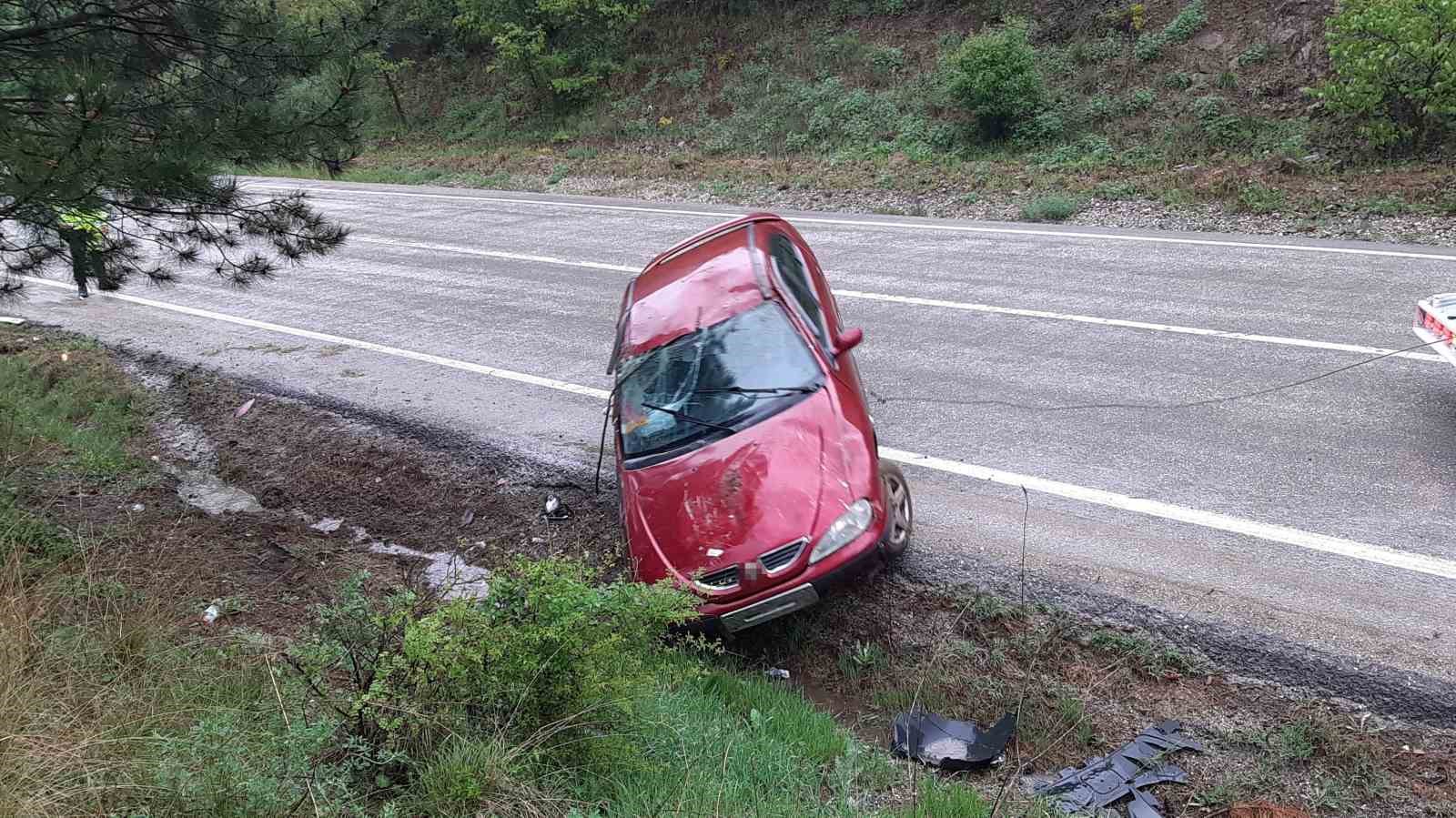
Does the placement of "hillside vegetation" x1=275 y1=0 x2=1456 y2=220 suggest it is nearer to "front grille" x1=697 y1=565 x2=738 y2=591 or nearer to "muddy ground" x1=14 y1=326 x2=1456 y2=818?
"muddy ground" x1=14 y1=326 x2=1456 y2=818

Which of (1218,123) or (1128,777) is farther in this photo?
(1218,123)

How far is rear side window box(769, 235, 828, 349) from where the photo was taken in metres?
6.41

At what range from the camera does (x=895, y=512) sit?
18.4ft

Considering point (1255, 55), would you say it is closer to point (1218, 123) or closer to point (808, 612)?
point (1218, 123)

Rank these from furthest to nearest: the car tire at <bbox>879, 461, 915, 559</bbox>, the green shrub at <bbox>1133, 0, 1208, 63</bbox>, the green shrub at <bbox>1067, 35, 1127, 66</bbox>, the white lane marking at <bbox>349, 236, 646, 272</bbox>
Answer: the green shrub at <bbox>1067, 35, 1127, 66</bbox> → the green shrub at <bbox>1133, 0, 1208, 63</bbox> → the white lane marking at <bbox>349, 236, 646, 272</bbox> → the car tire at <bbox>879, 461, 915, 559</bbox>

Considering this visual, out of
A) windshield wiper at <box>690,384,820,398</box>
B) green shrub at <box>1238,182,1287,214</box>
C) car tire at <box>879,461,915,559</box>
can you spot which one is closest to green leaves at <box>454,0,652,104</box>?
green shrub at <box>1238,182,1287,214</box>

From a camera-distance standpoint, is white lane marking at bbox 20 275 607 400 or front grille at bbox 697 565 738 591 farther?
white lane marking at bbox 20 275 607 400

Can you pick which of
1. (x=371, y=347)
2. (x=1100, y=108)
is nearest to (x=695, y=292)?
(x=371, y=347)

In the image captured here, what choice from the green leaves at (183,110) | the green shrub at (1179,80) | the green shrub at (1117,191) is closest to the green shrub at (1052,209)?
A: the green shrub at (1117,191)

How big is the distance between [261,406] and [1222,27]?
58.3ft

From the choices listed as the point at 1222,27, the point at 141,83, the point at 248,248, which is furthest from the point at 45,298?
the point at 1222,27

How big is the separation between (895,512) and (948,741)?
1461 millimetres

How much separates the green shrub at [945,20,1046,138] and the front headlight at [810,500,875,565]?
14.2 meters

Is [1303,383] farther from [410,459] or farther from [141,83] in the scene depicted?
[141,83]
